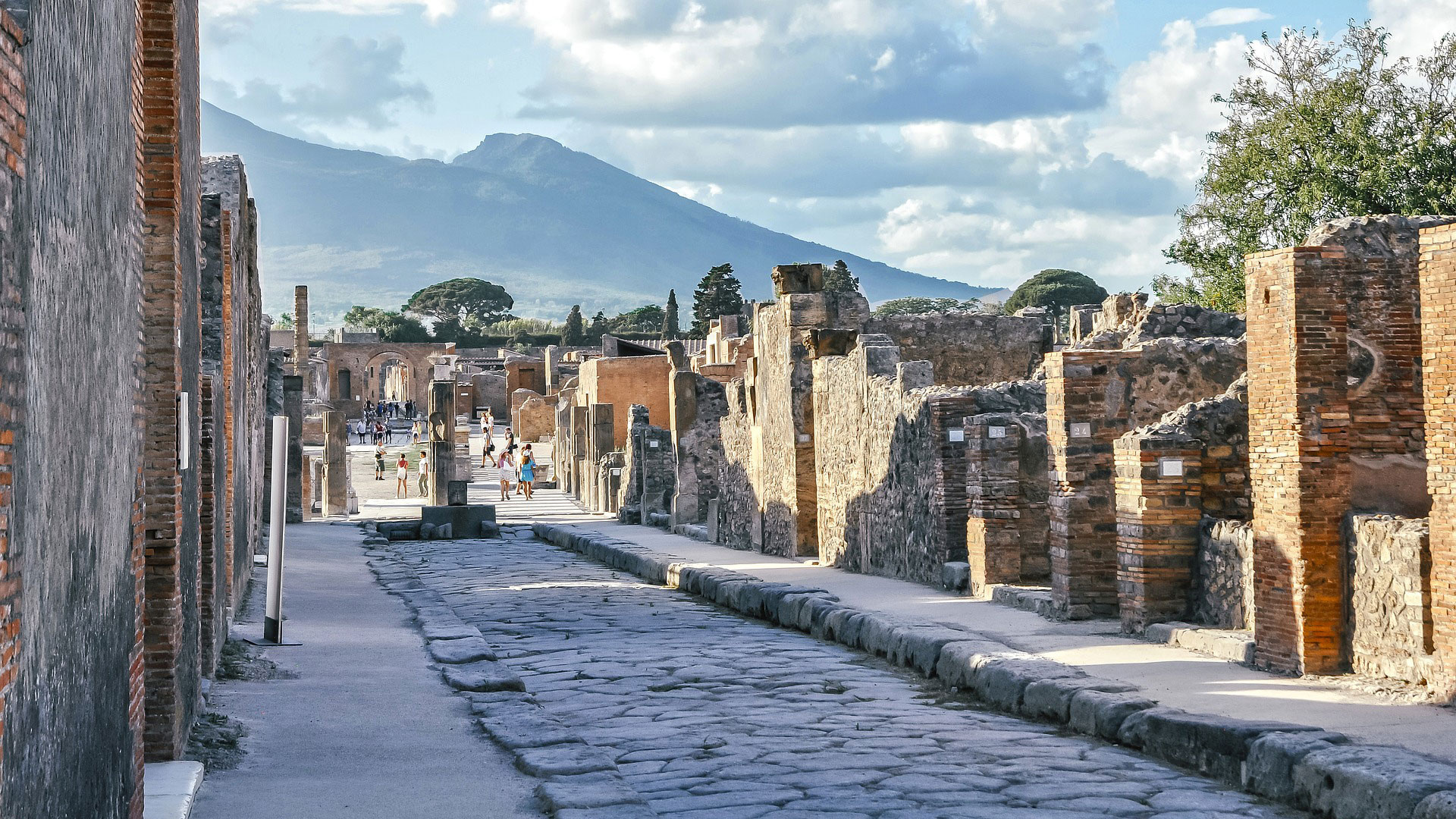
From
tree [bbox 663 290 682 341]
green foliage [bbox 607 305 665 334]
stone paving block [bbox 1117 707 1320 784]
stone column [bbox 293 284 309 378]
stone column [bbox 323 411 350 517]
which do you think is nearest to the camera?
stone paving block [bbox 1117 707 1320 784]

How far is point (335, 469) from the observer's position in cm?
3180

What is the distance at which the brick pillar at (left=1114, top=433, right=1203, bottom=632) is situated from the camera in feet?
34.5

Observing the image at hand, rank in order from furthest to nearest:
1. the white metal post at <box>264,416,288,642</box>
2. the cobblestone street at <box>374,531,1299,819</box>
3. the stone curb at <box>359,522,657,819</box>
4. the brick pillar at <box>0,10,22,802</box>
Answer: the white metal post at <box>264,416,288,642</box> → the cobblestone street at <box>374,531,1299,819</box> → the stone curb at <box>359,522,657,819</box> → the brick pillar at <box>0,10,22,802</box>

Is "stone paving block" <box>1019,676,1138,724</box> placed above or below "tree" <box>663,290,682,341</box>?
below

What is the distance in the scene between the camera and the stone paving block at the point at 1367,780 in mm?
5789

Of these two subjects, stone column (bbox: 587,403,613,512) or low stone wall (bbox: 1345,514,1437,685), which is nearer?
low stone wall (bbox: 1345,514,1437,685)

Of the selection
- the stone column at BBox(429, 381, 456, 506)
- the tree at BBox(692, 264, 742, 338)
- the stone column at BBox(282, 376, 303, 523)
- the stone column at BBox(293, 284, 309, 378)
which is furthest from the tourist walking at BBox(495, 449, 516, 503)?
the tree at BBox(692, 264, 742, 338)

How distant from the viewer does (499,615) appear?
14.8 m

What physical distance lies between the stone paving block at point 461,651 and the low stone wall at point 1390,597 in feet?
18.9

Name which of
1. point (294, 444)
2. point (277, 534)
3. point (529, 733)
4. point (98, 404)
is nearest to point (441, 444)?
point (294, 444)

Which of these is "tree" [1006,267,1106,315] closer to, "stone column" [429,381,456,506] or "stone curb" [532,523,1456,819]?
"stone column" [429,381,456,506]

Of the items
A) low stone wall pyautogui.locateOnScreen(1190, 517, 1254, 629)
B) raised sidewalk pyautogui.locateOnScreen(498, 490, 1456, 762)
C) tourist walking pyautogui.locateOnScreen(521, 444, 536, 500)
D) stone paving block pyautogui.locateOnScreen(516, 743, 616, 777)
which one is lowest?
stone paving block pyautogui.locateOnScreen(516, 743, 616, 777)

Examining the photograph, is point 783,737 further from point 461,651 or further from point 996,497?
point 996,497

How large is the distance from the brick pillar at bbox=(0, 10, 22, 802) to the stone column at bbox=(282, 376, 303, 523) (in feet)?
75.1
